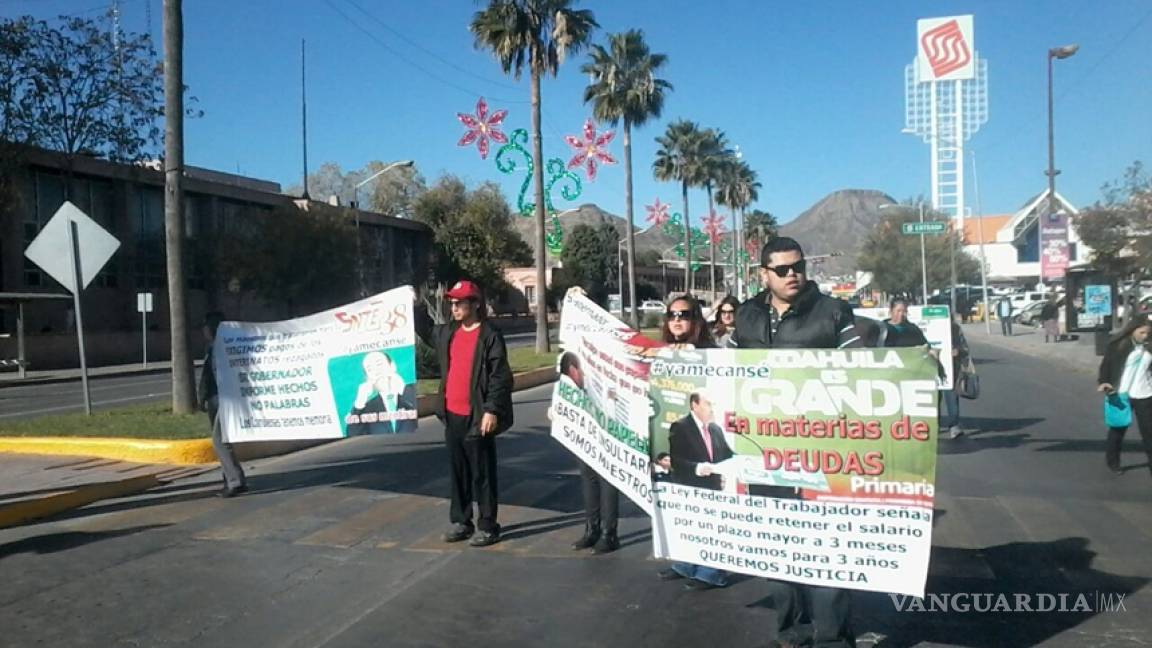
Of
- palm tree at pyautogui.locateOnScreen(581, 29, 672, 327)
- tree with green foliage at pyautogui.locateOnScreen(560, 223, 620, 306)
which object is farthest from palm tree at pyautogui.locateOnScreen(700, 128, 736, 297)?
tree with green foliage at pyautogui.locateOnScreen(560, 223, 620, 306)

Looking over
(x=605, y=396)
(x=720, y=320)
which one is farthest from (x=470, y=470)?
(x=720, y=320)

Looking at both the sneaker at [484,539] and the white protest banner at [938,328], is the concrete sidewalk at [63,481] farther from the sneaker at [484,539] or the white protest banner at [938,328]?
the white protest banner at [938,328]

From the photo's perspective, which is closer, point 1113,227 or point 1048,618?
point 1048,618

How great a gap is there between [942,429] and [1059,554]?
668 cm

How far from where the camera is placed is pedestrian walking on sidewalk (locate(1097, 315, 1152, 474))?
8.83m

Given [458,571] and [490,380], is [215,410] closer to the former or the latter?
Answer: [490,380]

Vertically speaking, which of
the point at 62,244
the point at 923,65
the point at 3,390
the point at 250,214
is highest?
the point at 923,65

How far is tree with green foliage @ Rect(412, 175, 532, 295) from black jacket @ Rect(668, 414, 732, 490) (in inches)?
2285

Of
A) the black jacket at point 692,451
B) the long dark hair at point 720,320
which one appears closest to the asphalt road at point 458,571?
the black jacket at point 692,451

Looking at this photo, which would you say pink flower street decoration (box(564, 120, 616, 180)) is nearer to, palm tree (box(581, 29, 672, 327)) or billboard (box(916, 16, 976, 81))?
palm tree (box(581, 29, 672, 327))

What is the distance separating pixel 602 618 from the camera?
5402 millimetres

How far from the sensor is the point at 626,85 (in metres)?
39.6

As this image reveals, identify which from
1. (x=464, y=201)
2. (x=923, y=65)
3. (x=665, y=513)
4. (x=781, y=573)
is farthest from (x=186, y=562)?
(x=923, y=65)

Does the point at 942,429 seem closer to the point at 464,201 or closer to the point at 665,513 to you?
the point at 665,513
